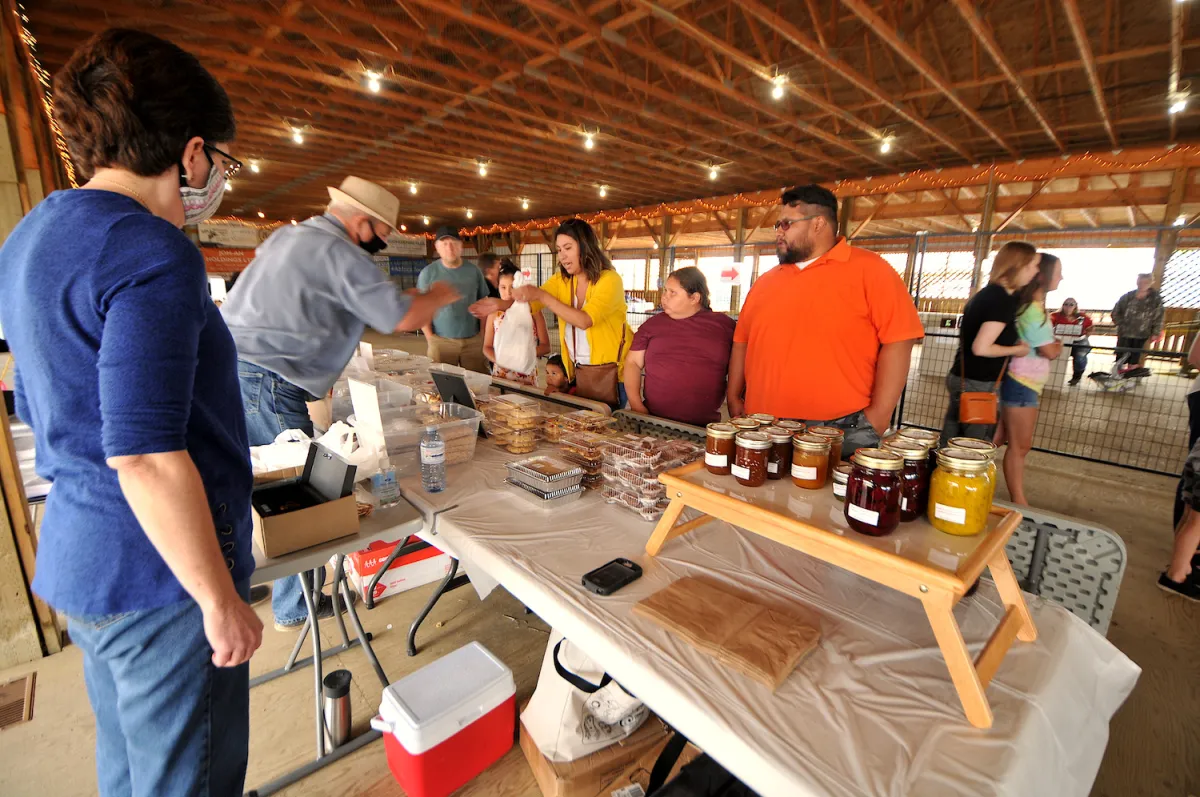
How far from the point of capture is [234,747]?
40.8 inches

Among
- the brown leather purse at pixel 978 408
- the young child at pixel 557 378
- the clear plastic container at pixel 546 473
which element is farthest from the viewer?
the young child at pixel 557 378

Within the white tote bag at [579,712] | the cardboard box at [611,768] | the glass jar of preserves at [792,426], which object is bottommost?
the cardboard box at [611,768]

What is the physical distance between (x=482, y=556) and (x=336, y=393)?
5.61ft

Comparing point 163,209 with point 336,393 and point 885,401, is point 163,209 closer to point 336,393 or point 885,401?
point 336,393

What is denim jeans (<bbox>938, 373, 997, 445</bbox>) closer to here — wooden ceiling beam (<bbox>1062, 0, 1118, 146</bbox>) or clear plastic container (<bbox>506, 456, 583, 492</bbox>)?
clear plastic container (<bbox>506, 456, 583, 492</bbox>)

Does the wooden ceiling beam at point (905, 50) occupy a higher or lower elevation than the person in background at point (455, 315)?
higher

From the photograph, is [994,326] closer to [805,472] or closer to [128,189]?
[805,472]

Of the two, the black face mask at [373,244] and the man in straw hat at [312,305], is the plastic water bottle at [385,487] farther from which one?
the black face mask at [373,244]

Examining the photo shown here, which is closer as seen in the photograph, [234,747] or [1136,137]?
[234,747]

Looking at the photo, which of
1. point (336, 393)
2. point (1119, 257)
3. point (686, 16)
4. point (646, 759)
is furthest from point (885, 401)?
point (1119, 257)

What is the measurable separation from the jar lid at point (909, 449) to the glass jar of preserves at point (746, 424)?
307 mm

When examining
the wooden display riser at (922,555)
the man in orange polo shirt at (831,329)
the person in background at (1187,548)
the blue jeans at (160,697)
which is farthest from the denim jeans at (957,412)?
the blue jeans at (160,697)

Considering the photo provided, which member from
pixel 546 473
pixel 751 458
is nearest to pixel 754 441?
pixel 751 458

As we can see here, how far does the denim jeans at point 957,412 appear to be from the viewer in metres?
3.18
